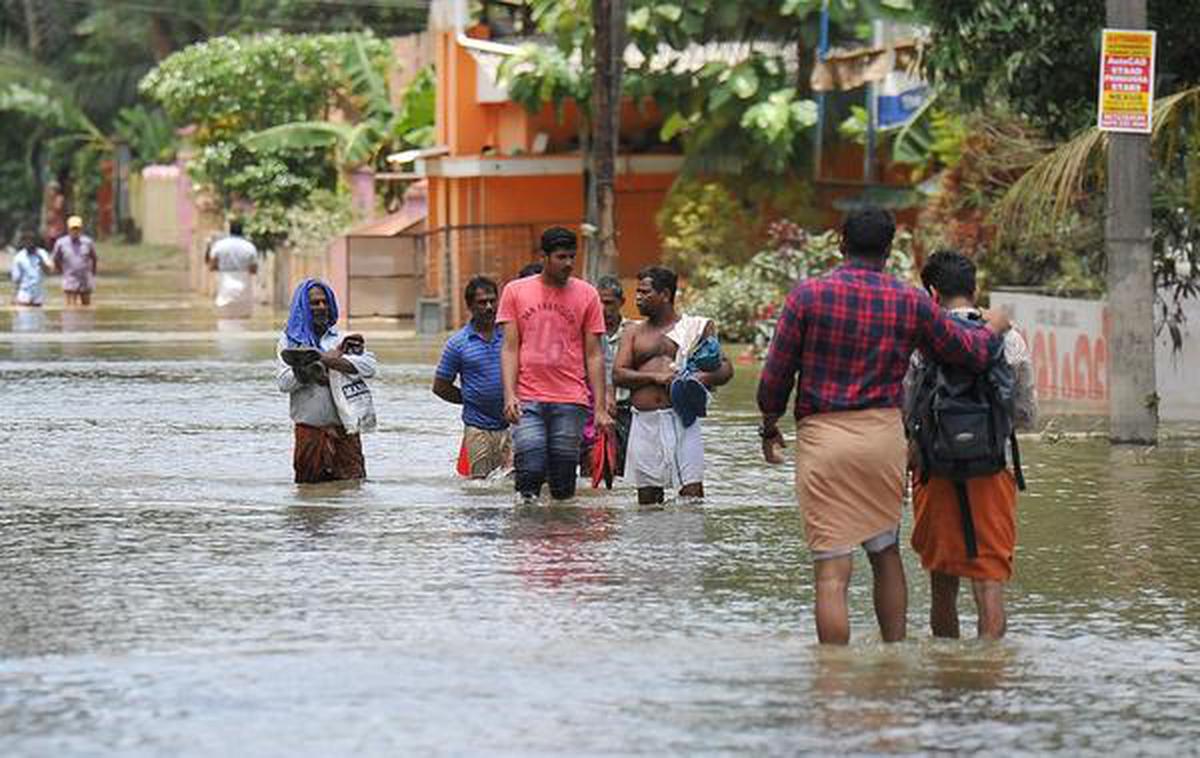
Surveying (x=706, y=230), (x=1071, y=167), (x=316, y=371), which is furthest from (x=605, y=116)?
(x=316, y=371)

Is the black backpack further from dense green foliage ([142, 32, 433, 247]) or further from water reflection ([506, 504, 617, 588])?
dense green foliage ([142, 32, 433, 247])

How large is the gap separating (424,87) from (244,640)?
36.7 metres

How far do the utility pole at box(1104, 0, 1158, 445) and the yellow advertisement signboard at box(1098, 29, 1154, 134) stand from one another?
0.25 m

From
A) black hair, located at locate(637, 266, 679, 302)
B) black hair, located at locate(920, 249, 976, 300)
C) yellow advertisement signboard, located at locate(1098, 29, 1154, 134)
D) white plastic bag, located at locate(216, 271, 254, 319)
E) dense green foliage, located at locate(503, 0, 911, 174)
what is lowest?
white plastic bag, located at locate(216, 271, 254, 319)

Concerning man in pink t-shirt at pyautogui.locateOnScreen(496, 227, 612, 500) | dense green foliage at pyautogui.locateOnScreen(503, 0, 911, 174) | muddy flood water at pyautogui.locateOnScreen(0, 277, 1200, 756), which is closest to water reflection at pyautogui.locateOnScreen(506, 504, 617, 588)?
muddy flood water at pyautogui.locateOnScreen(0, 277, 1200, 756)

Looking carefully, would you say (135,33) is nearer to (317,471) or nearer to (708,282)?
(708,282)

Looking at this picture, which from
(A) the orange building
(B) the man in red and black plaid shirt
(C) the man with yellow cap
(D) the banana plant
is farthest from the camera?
(D) the banana plant

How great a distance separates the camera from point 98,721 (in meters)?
8.19

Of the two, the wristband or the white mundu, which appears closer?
the wristband

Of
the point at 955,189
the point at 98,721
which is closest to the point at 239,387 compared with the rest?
the point at 955,189

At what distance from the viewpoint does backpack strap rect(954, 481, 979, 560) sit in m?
9.44

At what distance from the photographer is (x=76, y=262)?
1651 inches

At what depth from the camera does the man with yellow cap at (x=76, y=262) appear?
40.7 m

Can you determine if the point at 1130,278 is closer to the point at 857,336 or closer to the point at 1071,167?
the point at 1071,167
